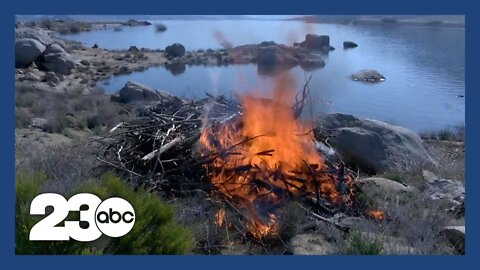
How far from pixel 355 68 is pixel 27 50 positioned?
3814 mm

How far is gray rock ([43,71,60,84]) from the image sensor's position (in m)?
8.92

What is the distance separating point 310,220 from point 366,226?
1.95ft

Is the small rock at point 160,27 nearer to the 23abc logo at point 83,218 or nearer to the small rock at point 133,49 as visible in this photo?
the small rock at point 133,49

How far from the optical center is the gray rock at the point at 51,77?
351 inches

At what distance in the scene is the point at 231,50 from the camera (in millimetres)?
6984

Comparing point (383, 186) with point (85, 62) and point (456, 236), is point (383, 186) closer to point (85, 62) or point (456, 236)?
point (456, 236)

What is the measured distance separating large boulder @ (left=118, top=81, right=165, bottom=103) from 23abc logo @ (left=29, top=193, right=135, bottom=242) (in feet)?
9.79

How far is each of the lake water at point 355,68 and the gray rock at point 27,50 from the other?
25.6 inches

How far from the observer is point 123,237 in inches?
224

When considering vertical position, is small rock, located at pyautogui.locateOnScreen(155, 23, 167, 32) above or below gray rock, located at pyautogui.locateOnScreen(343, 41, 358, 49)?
above

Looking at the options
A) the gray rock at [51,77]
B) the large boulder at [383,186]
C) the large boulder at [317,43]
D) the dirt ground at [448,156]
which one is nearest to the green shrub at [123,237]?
the large boulder at [317,43]

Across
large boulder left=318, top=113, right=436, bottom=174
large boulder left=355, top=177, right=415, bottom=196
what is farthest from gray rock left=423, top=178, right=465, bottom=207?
large boulder left=318, top=113, right=436, bottom=174

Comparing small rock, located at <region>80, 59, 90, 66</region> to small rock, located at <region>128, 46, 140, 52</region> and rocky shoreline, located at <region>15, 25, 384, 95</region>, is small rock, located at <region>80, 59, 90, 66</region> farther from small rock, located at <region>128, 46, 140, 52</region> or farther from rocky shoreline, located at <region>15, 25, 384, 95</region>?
small rock, located at <region>128, 46, 140, 52</region>

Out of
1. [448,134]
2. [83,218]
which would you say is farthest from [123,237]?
[448,134]
